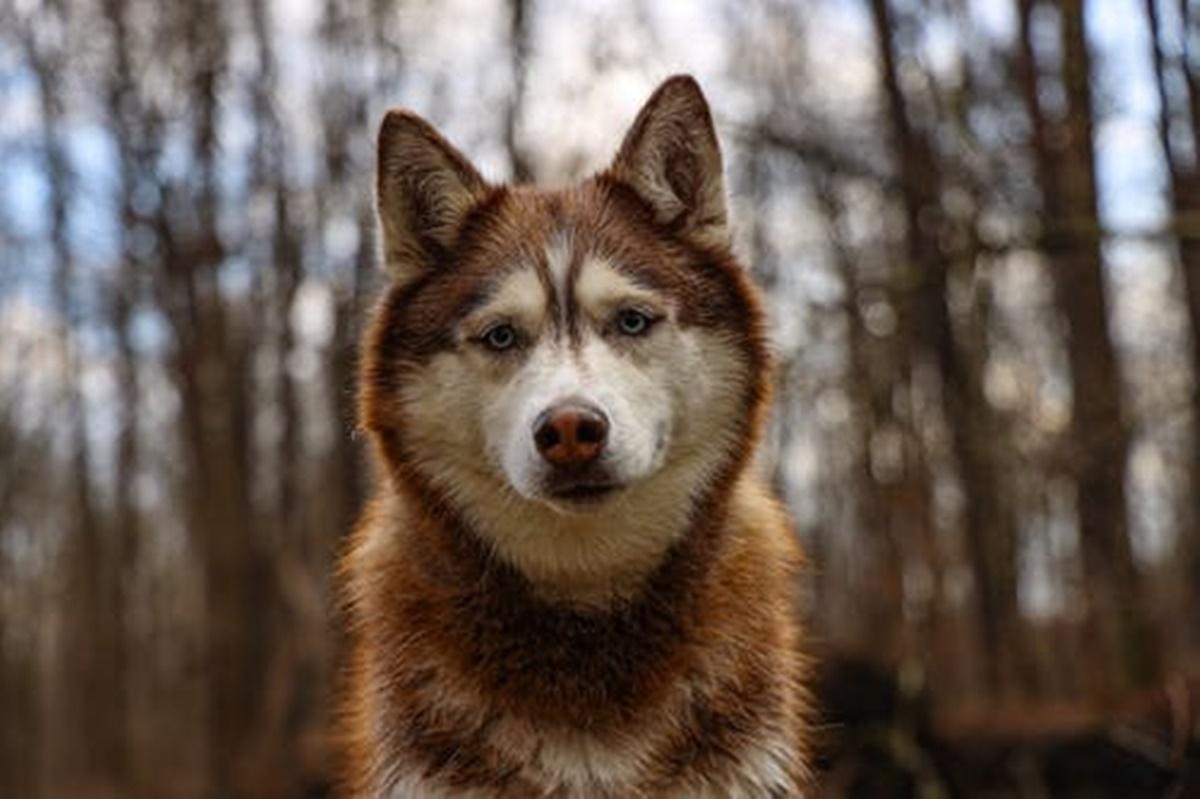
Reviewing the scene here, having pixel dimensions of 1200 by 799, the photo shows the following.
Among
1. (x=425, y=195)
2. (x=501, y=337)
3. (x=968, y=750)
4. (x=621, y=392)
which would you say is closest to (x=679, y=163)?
(x=425, y=195)

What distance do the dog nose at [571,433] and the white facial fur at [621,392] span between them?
0.16m

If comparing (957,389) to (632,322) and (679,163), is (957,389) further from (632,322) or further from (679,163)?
(632,322)

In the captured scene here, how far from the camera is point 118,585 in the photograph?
26.6 m

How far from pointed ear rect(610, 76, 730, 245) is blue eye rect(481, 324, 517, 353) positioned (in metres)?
0.69

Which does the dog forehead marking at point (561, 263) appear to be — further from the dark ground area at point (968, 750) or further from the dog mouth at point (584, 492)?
the dark ground area at point (968, 750)

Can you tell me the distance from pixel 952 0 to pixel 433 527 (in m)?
11.6

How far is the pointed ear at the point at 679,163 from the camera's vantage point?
15.3 ft

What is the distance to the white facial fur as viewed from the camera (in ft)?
13.6

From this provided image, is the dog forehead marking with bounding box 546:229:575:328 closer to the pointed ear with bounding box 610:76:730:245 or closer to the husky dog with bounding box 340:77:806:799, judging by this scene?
the husky dog with bounding box 340:77:806:799

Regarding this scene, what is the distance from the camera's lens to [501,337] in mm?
4254

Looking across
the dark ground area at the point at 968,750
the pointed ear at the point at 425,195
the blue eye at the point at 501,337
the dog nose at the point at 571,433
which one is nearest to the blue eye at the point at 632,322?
the blue eye at the point at 501,337

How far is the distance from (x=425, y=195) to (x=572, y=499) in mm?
1161

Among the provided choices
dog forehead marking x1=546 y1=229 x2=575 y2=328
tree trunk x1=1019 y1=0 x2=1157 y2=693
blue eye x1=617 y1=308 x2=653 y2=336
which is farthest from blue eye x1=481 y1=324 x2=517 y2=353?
tree trunk x1=1019 y1=0 x2=1157 y2=693

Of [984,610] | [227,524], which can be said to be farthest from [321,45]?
[984,610]
